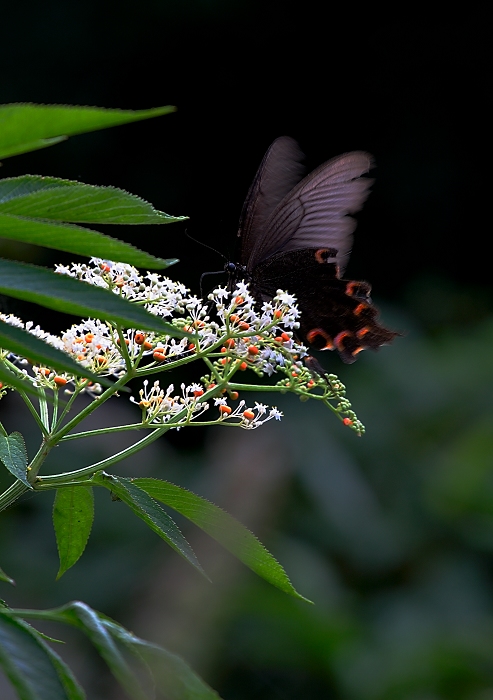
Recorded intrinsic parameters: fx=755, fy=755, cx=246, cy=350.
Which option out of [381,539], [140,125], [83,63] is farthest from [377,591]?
[83,63]

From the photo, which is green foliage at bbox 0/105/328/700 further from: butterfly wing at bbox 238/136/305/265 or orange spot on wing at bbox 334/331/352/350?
butterfly wing at bbox 238/136/305/265

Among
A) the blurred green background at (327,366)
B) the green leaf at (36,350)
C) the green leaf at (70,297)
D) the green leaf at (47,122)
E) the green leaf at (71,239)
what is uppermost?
the green leaf at (47,122)

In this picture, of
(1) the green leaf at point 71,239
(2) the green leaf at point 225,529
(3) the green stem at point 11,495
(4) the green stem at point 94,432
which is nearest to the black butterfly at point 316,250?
(4) the green stem at point 94,432

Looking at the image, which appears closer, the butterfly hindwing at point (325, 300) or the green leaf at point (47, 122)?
the green leaf at point (47, 122)

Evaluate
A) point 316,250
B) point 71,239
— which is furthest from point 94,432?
point 316,250

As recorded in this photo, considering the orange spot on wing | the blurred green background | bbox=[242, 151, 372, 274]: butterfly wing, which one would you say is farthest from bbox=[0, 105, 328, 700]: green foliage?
the blurred green background

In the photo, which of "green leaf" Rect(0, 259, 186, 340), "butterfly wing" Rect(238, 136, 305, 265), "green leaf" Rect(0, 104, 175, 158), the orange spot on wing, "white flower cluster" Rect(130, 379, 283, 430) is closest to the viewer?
"green leaf" Rect(0, 104, 175, 158)

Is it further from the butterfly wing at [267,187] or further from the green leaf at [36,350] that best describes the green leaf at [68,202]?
the butterfly wing at [267,187]

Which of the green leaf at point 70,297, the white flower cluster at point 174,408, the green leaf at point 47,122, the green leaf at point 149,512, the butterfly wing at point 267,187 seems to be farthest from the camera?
the butterfly wing at point 267,187

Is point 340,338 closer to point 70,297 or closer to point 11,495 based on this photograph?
point 11,495
